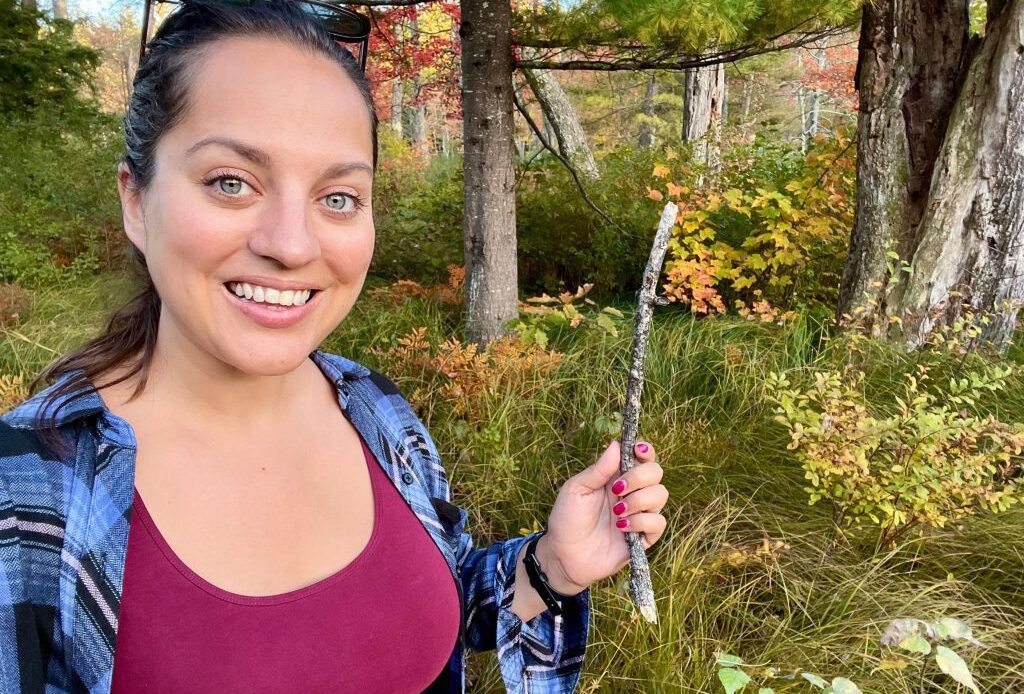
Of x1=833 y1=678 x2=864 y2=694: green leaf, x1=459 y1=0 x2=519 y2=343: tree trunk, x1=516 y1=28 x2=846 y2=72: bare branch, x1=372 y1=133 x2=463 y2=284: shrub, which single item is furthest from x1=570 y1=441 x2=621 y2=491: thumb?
x1=372 y1=133 x2=463 y2=284: shrub

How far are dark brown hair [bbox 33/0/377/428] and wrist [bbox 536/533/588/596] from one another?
0.76 metres

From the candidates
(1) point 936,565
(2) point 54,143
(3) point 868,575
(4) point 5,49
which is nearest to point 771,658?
(3) point 868,575

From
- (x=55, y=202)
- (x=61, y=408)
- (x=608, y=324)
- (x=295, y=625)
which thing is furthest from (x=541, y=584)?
(x=55, y=202)

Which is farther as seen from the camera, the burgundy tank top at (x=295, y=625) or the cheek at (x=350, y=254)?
the cheek at (x=350, y=254)

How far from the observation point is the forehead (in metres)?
0.89

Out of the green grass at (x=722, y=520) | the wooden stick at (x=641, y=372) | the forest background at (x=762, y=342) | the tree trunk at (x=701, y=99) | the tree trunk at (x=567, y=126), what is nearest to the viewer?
the wooden stick at (x=641, y=372)

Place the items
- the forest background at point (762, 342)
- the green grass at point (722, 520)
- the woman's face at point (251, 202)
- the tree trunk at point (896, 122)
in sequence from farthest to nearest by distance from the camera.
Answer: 1. the tree trunk at point (896, 122)
2. the forest background at point (762, 342)
3. the green grass at point (722, 520)
4. the woman's face at point (251, 202)

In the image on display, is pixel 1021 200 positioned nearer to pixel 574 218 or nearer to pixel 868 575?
pixel 868 575

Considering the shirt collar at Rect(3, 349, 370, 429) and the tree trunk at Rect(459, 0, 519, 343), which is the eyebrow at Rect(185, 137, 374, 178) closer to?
the shirt collar at Rect(3, 349, 370, 429)

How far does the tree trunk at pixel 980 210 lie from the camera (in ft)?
10.7

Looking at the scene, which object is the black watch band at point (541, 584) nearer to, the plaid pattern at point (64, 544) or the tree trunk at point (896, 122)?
the plaid pattern at point (64, 544)

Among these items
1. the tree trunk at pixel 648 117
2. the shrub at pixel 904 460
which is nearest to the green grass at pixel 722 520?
the shrub at pixel 904 460

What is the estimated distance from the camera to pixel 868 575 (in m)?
2.16

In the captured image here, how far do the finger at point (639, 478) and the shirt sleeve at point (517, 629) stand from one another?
33 centimetres
